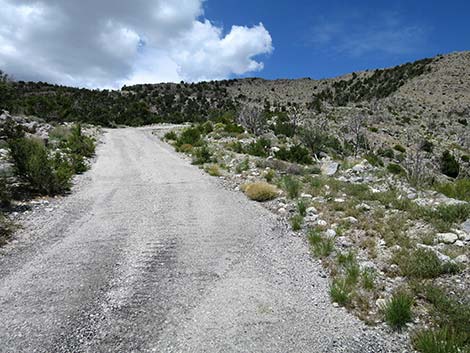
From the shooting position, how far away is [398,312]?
4352 mm

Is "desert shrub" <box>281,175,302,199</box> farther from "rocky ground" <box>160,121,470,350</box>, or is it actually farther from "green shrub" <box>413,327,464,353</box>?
"green shrub" <box>413,327,464,353</box>

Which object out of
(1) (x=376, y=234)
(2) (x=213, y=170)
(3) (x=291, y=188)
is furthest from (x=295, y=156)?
(1) (x=376, y=234)

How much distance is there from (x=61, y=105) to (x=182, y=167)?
33.6 metres

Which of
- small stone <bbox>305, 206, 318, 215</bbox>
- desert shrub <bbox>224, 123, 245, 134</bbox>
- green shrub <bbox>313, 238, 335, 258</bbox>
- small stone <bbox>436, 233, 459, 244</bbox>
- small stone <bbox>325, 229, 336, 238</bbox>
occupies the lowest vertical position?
green shrub <bbox>313, 238, 335, 258</bbox>

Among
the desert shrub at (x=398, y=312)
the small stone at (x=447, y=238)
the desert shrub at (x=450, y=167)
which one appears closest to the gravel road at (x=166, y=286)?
the desert shrub at (x=398, y=312)

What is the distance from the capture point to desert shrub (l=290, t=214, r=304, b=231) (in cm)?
790

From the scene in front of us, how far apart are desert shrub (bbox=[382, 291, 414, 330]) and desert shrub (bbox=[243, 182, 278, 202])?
6141 mm

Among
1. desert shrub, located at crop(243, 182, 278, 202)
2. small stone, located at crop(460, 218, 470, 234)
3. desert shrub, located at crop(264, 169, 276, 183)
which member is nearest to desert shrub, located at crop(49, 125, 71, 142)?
desert shrub, located at crop(264, 169, 276, 183)

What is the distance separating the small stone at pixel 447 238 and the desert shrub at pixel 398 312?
238 centimetres

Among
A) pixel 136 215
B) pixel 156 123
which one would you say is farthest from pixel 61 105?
pixel 136 215

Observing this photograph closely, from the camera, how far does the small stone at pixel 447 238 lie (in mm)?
6250

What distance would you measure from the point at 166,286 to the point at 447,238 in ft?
16.7

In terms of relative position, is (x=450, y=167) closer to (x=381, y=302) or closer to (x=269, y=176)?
(x=269, y=176)

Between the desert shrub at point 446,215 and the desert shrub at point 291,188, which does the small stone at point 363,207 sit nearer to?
the desert shrub at point 446,215
